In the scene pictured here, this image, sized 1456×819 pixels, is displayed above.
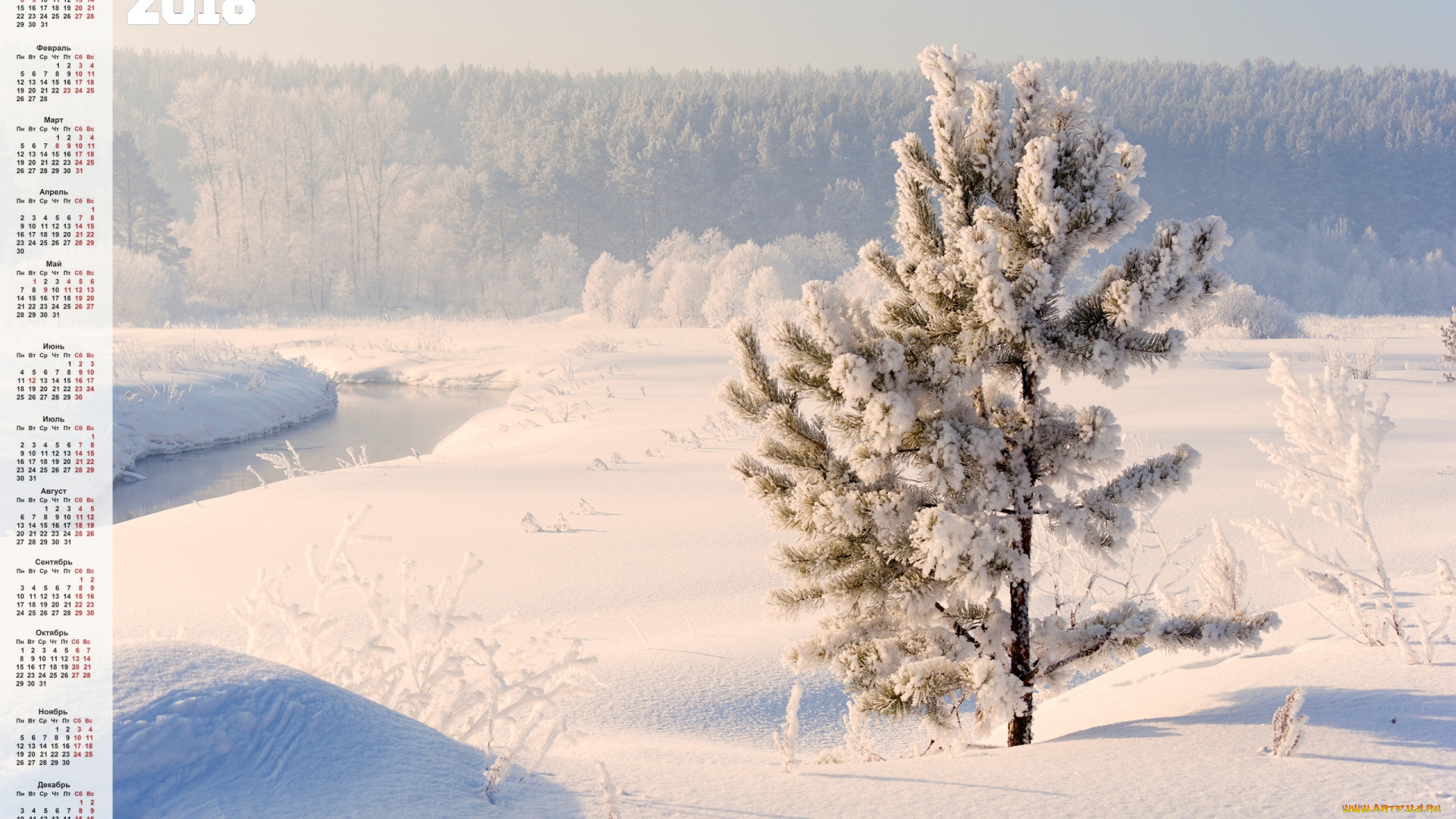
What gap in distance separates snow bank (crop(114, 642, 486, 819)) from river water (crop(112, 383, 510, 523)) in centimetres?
1010

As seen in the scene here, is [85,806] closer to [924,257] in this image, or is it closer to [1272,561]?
[924,257]

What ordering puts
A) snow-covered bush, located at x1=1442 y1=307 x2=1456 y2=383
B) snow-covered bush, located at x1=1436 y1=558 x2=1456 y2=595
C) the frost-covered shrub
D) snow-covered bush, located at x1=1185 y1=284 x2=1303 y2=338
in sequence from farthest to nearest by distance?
the frost-covered shrub, snow-covered bush, located at x1=1185 y1=284 x2=1303 y2=338, snow-covered bush, located at x1=1442 y1=307 x2=1456 y2=383, snow-covered bush, located at x1=1436 y1=558 x2=1456 y2=595

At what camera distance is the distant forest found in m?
52.3

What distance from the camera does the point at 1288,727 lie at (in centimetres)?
236

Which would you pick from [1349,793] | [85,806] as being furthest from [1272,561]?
[85,806]

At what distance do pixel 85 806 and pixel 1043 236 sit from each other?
2.87m

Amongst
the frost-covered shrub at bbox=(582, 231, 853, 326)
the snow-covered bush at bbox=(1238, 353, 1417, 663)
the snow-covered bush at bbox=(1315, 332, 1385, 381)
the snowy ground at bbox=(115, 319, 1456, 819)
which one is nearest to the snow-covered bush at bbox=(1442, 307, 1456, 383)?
the snowy ground at bbox=(115, 319, 1456, 819)

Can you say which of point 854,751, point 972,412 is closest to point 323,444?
point 854,751

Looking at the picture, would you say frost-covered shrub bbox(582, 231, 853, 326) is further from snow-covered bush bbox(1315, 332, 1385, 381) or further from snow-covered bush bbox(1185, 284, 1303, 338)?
snow-covered bush bbox(1315, 332, 1385, 381)

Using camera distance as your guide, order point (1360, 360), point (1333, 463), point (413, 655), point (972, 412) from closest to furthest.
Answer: point (972, 412), point (413, 655), point (1333, 463), point (1360, 360)

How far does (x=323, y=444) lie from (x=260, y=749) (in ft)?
49.0
